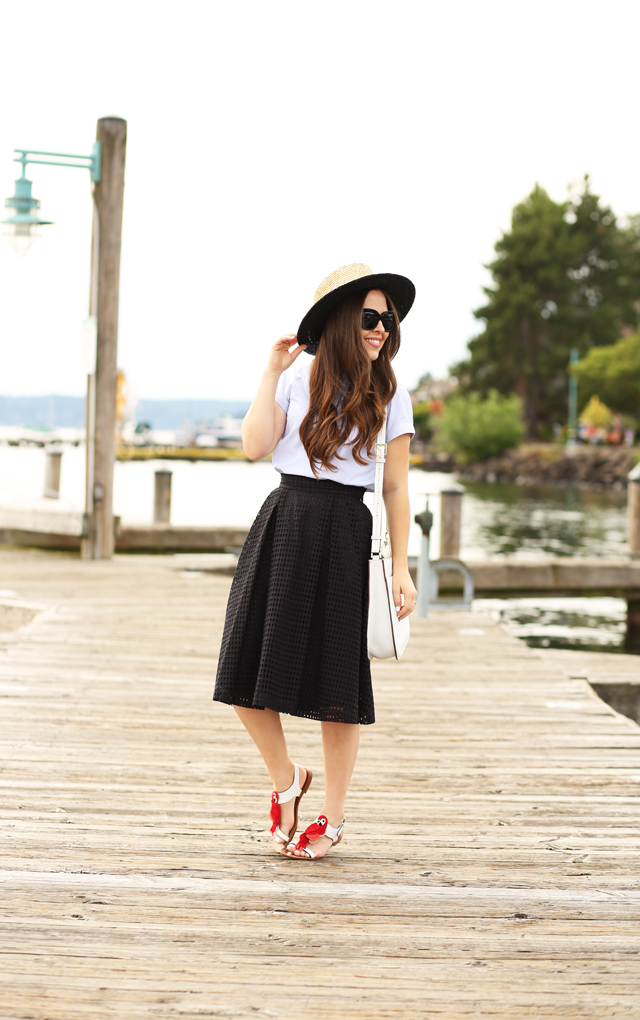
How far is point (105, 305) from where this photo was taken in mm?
8680

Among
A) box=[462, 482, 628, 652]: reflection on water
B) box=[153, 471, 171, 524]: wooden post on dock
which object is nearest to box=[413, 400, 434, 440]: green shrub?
box=[462, 482, 628, 652]: reflection on water

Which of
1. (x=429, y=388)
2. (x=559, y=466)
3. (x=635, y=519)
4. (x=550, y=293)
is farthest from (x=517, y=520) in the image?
(x=429, y=388)

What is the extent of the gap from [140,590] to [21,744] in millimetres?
3994

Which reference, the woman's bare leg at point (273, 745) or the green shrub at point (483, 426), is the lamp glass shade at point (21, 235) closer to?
the woman's bare leg at point (273, 745)

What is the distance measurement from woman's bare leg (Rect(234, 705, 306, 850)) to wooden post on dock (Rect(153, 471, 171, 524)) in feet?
30.3

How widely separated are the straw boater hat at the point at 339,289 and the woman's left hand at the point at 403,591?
2.11ft

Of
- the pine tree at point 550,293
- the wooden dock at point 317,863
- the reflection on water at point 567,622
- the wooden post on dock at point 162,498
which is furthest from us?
the pine tree at point 550,293

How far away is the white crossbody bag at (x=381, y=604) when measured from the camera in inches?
101

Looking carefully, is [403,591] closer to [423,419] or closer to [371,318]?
[371,318]

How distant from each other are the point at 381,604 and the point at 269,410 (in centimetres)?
59

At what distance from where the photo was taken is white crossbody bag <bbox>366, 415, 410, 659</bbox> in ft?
8.40

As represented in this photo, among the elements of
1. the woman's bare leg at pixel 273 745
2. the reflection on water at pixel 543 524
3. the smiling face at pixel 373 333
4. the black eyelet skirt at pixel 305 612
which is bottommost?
the reflection on water at pixel 543 524

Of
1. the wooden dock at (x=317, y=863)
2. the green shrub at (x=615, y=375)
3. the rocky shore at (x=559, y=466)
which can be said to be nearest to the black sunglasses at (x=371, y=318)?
the wooden dock at (x=317, y=863)

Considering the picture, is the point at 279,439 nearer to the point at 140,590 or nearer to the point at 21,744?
the point at 21,744
